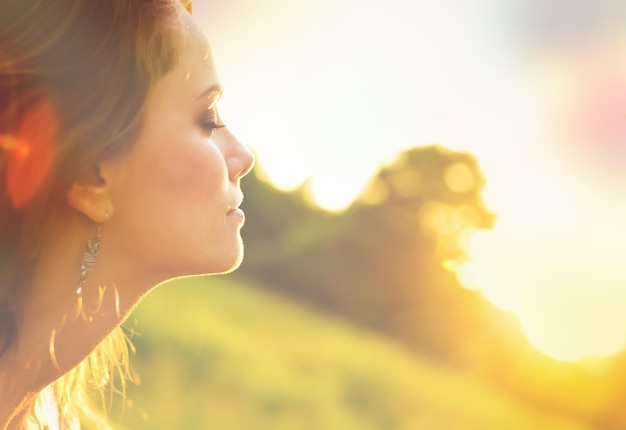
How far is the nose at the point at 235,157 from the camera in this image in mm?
2816

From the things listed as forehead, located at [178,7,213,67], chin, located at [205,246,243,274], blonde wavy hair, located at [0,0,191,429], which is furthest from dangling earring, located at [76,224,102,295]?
forehead, located at [178,7,213,67]

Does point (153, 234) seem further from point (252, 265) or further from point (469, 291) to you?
point (469, 291)

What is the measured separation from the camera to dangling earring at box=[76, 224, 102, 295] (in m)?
2.69

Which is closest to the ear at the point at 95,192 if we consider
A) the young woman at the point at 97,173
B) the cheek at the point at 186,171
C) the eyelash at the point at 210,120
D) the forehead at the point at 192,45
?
the young woman at the point at 97,173

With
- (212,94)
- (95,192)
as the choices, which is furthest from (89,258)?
(212,94)

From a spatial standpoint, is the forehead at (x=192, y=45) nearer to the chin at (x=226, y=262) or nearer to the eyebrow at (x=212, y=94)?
the eyebrow at (x=212, y=94)

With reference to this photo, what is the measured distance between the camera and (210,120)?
9.12 ft

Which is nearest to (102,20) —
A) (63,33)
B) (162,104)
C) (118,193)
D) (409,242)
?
(63,33)

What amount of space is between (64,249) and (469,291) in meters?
12.2

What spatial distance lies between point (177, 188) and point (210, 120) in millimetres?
261

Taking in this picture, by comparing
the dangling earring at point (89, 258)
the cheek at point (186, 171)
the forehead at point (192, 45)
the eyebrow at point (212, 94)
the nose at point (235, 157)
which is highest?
the forehead at point (192, 45)

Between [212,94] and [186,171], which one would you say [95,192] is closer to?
[186,171]

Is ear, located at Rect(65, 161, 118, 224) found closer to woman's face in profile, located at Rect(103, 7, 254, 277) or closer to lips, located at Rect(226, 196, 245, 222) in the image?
woman's face in profile, located at Rect(103, 7, 254, 277)

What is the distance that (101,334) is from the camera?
9.24 feet
